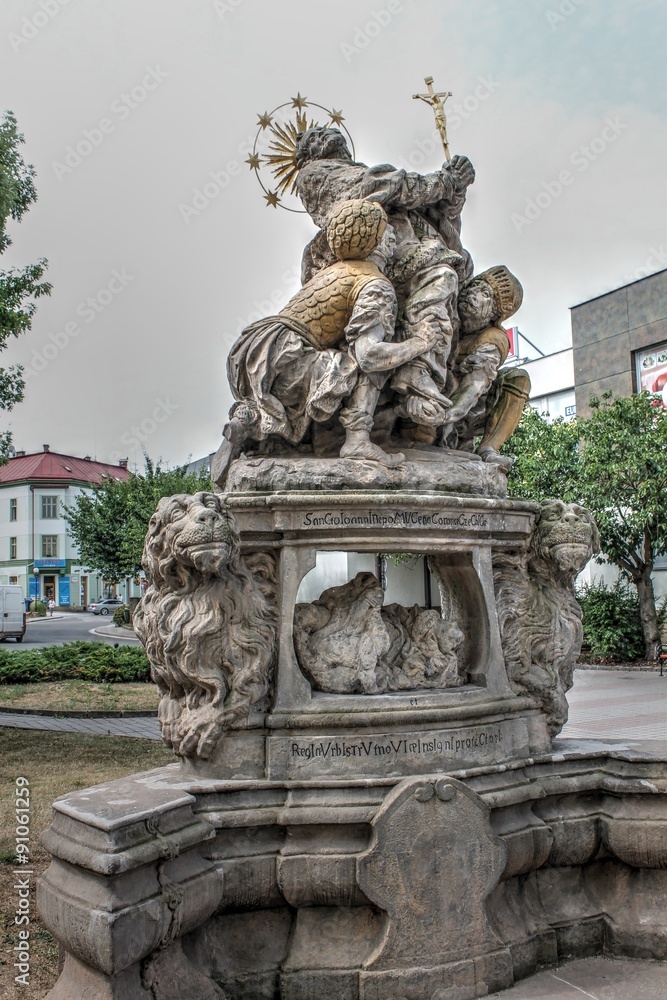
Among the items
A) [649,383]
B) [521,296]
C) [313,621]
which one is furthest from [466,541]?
[649,383]

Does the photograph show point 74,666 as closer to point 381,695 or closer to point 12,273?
point 12,273

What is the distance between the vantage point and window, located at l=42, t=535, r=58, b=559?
57406 mm

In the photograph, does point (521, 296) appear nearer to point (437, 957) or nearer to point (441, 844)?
point (441, 844)

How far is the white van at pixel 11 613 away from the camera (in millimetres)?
27219

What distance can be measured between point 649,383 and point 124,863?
74.7 feet

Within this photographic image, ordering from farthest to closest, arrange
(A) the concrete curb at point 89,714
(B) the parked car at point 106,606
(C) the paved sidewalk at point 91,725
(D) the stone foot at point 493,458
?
(B) the parked car at point 106,606, (A) the concrete curb at point 89,714, (C) the paved sidewalk at point 91,725, (D) the stone foot at point 493,458

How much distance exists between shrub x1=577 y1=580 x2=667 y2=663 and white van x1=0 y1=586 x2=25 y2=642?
17346mm

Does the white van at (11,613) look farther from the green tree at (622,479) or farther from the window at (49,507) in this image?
the window at (49,507)

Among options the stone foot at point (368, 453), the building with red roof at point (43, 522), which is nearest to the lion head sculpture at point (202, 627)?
the stone foot at point (368, 453)

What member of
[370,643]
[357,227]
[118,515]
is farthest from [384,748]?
[118,515]

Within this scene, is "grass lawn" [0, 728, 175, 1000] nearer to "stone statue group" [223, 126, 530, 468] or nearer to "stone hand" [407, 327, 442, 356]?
"stone statue group" [223, 126, 530, 468]

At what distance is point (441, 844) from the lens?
341cm

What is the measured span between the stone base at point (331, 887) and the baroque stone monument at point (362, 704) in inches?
0.4

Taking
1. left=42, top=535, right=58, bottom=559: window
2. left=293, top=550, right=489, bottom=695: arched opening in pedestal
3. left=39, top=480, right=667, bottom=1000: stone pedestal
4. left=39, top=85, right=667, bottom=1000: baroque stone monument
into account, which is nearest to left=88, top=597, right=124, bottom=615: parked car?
left=42, top=535, right=58, bottom=559: window
